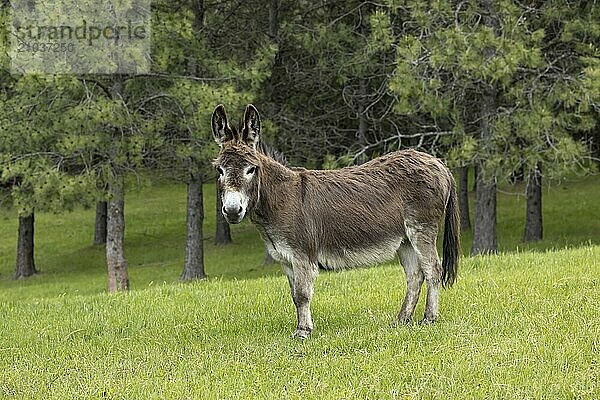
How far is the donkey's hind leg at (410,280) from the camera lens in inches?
307

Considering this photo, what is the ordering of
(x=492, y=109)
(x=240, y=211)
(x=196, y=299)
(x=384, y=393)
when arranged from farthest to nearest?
(x=492, y=109) < (x=196, y=299) < (x=240, y=211) < (x=384, y=393)

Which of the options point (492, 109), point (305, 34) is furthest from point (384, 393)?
point (305, 34)

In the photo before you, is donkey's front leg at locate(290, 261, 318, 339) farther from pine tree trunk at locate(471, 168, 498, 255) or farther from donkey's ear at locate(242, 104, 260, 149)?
pine tree trunk at locate(471, 168, 498, 255)

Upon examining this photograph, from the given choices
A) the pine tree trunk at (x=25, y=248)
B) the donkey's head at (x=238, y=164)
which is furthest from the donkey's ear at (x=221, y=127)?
the pine tree trunk at (x=25, y=248)

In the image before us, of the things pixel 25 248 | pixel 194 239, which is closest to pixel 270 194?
pixel 194 239

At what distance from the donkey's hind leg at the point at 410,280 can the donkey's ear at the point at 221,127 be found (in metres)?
2.22

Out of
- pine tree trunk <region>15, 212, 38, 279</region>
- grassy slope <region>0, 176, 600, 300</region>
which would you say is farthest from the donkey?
pine tree trunk <region>15, 212, 38, 279</region>

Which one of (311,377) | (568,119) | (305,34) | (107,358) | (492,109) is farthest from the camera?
(305,34)

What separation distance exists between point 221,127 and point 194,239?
47.9ft

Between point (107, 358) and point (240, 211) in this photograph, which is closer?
point (240, 211)

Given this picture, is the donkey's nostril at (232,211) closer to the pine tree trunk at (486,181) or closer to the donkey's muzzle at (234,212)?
the donkey's muzzle at (234,212)

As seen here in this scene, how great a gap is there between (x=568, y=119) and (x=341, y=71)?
6.71 meters

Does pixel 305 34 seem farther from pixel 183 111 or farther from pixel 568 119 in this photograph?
pixel 568 119

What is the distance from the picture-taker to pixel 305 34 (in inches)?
818
